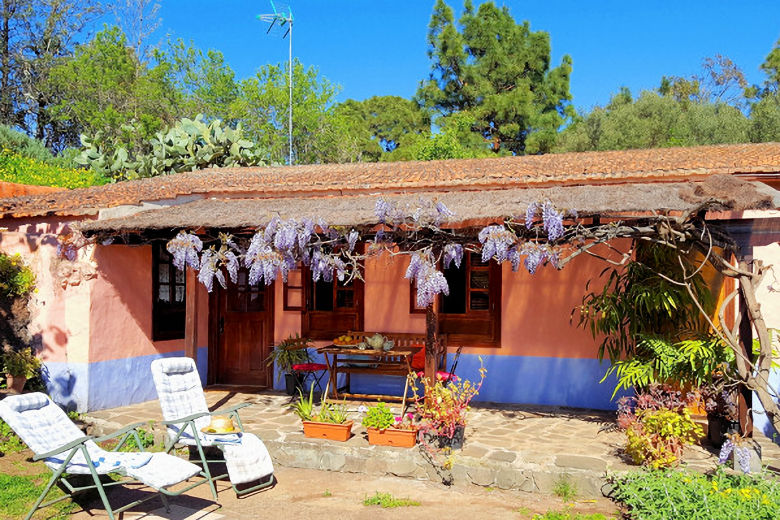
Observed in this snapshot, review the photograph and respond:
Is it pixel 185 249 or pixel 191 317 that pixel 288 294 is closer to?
pixel 191 317

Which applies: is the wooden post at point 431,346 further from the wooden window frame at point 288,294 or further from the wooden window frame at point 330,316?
the wooden window frame at point 288,294

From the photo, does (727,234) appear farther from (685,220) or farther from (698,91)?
(698,91)

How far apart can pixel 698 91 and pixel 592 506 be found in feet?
85.4

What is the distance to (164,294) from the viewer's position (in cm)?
862

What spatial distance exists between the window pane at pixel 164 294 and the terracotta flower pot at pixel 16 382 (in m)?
1.92

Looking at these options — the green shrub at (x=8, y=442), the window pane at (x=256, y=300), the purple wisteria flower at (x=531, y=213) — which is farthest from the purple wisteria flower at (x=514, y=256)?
the green shrub at (x=8, y=442)

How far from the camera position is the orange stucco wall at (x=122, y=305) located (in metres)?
7.53

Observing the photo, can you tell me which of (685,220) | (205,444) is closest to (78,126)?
(205,444)

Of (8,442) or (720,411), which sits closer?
(720,411)

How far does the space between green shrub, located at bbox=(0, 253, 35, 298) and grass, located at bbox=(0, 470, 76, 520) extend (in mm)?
2713

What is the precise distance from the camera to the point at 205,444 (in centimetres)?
544

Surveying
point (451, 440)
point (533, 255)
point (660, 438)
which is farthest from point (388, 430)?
point (660, 438)

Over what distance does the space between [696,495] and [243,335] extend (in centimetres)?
650

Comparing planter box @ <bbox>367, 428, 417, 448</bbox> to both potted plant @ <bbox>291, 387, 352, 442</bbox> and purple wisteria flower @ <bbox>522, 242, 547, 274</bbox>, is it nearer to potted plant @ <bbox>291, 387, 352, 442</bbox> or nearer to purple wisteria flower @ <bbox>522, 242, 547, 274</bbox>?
potted plant @ <bbox>291, 387, 352, 442</bbox>
